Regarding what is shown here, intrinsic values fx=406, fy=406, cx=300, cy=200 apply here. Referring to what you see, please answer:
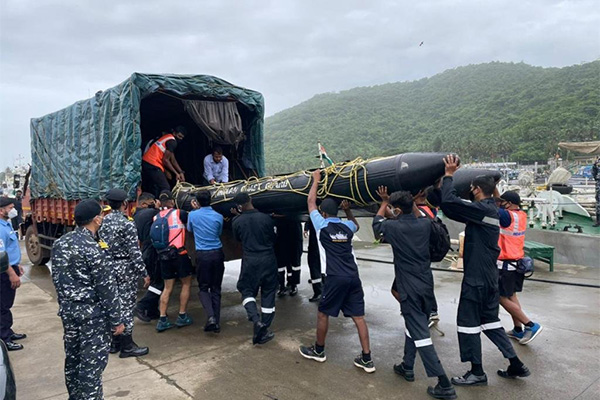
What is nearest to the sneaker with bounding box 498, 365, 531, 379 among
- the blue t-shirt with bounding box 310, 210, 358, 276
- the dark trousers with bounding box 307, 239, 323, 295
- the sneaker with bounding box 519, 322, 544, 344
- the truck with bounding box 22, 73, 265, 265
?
the sneaker with bounding box 519, 322, 544, 344

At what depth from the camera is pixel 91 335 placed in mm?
2574

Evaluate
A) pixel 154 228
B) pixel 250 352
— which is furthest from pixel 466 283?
pixel 154 228

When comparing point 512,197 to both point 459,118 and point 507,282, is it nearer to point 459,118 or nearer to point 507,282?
point 507,282

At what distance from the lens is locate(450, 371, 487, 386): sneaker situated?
3.16 m

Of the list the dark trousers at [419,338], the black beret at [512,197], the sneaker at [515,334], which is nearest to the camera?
the dark trousers at [419,338]

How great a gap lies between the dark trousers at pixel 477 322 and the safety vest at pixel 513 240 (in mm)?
761

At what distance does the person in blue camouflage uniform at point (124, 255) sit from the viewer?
12.4 ft

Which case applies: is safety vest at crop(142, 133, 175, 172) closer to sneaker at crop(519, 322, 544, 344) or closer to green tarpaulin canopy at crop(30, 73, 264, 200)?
green tarpaulin canopy at crop(30, 73, 264, 200)

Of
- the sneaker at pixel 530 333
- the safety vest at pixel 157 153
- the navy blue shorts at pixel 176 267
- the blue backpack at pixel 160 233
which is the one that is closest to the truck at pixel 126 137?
the safety vest at pixel 157 153

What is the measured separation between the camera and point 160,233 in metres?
4.61

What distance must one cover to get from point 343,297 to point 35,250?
314 inches

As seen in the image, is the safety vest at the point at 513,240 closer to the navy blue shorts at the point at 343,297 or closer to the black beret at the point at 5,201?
the navy blue shorts at the point at 343,297

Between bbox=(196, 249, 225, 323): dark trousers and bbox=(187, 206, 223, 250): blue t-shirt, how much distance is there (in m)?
0.08

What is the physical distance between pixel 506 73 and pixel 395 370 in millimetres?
96017
